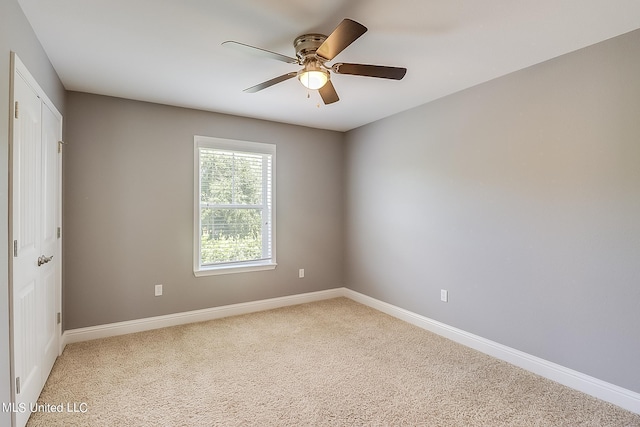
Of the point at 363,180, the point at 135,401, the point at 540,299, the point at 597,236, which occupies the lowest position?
the point at 135,401

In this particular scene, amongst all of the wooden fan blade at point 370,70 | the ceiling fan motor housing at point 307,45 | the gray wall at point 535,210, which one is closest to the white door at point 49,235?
the ceiling fan motor housing at point 307,45

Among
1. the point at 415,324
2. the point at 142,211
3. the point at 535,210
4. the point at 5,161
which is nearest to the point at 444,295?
the point at 415,324

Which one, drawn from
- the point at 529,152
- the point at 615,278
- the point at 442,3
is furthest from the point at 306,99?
the point at 615,278

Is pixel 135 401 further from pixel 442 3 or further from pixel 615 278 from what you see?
pixel 615 278

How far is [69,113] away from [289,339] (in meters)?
3.08

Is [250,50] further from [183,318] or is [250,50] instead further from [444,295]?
[183,318]

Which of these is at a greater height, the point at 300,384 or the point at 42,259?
the point at 42,259

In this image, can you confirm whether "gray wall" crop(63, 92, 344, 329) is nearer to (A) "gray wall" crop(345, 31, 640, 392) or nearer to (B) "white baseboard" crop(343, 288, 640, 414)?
(A) "gray wall" crop(345, 31, 640, 392)

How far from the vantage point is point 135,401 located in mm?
2205

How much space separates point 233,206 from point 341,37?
2717 mm

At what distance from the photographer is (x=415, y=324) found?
3.66 meters

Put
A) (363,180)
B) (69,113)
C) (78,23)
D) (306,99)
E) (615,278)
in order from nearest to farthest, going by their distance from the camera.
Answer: (78,23) → (615,278) → (69,113) → (306,99) → (363,180)

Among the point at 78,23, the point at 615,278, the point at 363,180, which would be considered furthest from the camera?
the point at 363,180

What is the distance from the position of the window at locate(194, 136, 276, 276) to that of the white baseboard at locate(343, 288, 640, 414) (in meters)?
1.95
